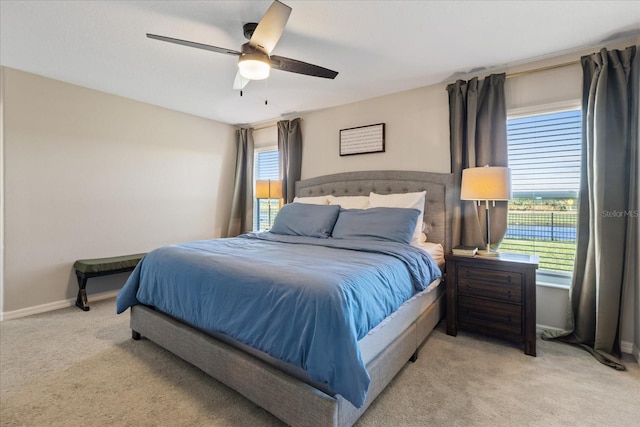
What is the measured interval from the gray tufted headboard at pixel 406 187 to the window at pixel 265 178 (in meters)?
0.88

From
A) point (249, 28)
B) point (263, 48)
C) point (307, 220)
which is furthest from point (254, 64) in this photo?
point (307, 220)

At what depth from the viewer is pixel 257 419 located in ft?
5.37

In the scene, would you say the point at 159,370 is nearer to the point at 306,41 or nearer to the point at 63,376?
the point at 63,376

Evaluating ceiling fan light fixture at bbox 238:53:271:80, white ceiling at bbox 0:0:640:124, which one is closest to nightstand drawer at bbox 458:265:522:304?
white ceiling at bbox 0:0:640:124

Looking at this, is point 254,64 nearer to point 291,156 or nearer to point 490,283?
point 291,156

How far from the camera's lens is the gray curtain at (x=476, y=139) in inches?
111

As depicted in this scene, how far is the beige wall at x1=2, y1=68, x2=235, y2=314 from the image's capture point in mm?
3049

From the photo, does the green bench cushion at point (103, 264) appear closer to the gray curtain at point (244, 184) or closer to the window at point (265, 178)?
the gray curtain at point (244, 184)

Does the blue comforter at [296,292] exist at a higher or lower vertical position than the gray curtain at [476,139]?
lower

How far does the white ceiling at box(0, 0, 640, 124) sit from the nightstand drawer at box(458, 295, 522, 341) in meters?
2.13

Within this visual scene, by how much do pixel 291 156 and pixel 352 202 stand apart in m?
1.43

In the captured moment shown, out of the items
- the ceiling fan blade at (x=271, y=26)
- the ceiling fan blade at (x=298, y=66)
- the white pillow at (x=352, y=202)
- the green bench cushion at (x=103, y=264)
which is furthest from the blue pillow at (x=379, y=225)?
the green bench cushion at (x=103, y=264)

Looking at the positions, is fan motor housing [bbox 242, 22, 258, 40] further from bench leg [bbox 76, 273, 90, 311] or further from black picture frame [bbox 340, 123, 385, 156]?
bench leg [bbox 76, 273, 90, 311]

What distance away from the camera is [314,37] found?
2348 mm
